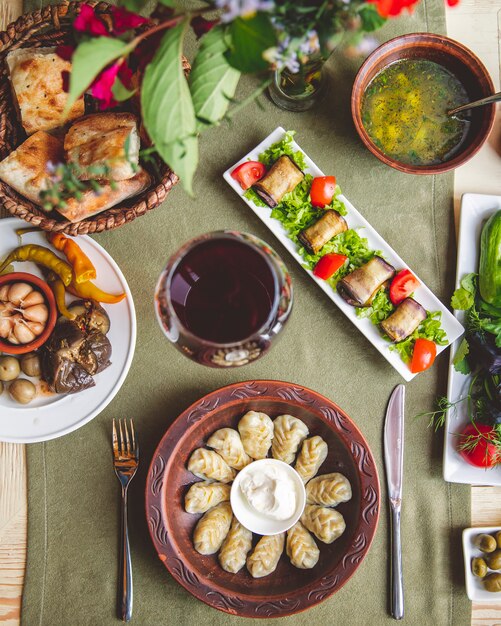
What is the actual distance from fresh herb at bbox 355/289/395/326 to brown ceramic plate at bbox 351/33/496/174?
0.32m

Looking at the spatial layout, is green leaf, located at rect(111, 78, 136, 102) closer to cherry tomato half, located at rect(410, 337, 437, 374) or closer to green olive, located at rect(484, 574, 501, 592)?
cherry tomato half, located at rect(410, 337, 437, 374)

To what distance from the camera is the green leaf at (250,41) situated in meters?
0.85

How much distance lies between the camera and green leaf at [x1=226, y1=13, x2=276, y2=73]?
849 millimetres

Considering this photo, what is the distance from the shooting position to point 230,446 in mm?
1520

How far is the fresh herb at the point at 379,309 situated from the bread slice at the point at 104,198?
0.62 m

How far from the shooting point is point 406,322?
4.99ft

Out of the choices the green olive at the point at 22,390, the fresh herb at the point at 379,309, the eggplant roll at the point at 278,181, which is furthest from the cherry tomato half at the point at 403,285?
the green olive at the point at 22,390

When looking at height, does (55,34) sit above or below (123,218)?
above

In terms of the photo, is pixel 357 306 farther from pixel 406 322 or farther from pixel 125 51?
pixel 125 51

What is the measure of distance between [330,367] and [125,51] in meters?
1.02

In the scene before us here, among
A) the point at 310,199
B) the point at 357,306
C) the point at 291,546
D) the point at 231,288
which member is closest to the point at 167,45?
the point at 231,288

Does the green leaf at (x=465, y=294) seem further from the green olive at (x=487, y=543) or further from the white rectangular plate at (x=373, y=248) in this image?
the green olive at (x=487, y=543)

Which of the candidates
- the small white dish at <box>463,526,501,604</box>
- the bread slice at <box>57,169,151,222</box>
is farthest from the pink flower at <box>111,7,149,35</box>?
the small white dish at <box>463,526,501,604</box>

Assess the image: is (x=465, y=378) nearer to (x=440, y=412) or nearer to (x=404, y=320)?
(x=440, y=412)
